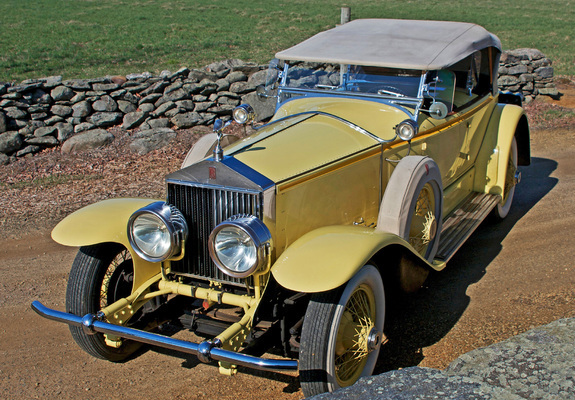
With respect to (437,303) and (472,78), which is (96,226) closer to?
(437,303)

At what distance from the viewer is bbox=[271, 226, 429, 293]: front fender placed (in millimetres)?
3033

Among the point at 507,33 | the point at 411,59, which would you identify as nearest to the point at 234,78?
the point at 411,59

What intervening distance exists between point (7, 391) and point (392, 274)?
263 cm

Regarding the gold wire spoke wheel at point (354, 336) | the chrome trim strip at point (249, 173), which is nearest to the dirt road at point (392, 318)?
the gold wire spoke wheel at point (354, 336)

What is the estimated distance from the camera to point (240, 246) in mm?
3338

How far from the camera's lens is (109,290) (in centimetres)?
395

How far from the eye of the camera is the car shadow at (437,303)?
13.1ft

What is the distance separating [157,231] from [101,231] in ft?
1.44

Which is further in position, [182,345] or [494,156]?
[494,156]

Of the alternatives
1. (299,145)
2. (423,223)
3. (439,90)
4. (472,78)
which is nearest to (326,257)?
(299,145)

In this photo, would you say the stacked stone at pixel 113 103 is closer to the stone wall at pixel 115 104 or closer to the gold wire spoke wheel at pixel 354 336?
the stone wall at pixel 115 104

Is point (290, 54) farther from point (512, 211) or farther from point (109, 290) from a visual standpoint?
point (512, 211)

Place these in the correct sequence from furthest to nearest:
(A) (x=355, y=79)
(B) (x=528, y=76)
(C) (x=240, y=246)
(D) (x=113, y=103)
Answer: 1. (B) (x=528, y=76)
2. (D) (x=113, y=103)
3. (A) (x=355, y=79)
4. (C) (x=240, y=246)

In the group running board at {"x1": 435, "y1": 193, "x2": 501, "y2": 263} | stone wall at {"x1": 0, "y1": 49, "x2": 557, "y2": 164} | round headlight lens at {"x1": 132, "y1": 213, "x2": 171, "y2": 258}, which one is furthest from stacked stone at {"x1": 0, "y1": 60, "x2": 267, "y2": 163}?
round headlight lens at {"x1": 132, "y1": 213, "x2": 171, "y2": 258}
